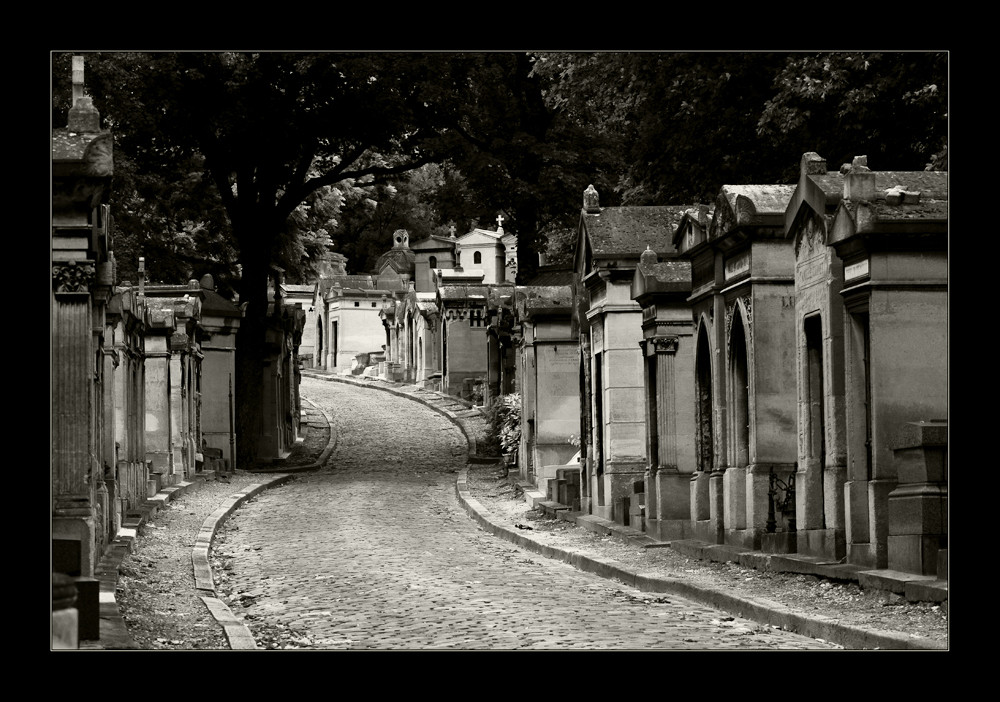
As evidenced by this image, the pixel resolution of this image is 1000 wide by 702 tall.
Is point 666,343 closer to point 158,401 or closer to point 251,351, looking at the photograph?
point 158,401

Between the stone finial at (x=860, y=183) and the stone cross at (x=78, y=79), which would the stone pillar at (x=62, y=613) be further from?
the stone finial at (x=860, y=183)

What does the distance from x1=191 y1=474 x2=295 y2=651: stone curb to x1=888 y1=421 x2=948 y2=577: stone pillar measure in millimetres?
4712

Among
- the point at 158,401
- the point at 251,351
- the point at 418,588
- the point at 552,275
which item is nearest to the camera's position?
the point at 418,588

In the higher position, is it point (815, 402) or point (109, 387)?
point (109, 387)

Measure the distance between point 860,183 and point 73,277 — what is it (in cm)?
612

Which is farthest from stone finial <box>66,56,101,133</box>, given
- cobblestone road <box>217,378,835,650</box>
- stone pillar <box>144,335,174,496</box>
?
stone pillar <box>144,335,174,496</box>

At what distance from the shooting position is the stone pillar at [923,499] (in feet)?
36.7

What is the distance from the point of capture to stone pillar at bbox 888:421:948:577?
1119 cm

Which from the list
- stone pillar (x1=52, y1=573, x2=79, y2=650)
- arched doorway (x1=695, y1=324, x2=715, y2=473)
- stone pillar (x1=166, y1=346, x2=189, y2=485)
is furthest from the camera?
stone pillar (x1=166, y1=346, x2=189, y2=485)

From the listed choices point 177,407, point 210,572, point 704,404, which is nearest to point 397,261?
point 177,407

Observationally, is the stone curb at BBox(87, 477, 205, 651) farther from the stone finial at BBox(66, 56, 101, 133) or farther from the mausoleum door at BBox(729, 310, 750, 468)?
the mausoleum door at BBox(729, 310, 750, 468)

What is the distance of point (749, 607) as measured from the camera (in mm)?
11445

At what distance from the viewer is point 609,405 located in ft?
69.1
